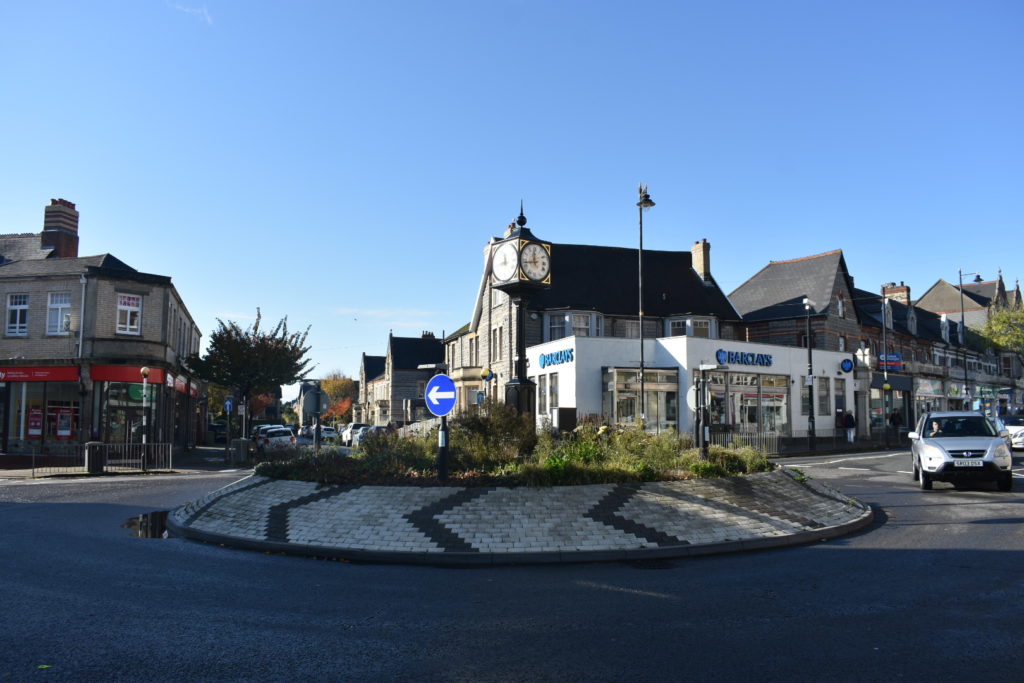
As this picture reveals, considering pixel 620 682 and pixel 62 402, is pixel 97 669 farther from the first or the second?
pixel 62 402

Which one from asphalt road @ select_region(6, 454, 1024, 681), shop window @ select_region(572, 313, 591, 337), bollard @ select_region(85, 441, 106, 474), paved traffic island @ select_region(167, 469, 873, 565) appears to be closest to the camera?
asphalt road @ select_region(6, 454, 1024, 681)

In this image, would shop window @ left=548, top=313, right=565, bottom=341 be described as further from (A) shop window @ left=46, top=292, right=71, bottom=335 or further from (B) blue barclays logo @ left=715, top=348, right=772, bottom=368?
(A) shop window @ left=46, top=292, right=71, bottom=335

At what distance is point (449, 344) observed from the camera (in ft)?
179

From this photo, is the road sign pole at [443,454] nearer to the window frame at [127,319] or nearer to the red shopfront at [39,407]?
the red shopfront at [39,407]

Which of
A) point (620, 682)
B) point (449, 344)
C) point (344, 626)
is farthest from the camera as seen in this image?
point (449, 344)

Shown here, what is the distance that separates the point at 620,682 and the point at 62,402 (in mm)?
31863

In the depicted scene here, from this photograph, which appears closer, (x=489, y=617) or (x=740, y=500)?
(x=489, y=617)

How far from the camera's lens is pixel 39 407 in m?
29.9

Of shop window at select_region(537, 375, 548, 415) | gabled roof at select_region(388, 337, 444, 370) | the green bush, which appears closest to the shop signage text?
shop window at select_region(537, 375, 548, 415)

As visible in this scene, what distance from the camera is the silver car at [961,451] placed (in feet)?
48.1

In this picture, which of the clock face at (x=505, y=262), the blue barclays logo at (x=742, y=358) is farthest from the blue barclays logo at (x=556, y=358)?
the clock face at (x=505, y=262)

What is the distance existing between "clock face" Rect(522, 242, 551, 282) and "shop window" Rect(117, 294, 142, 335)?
938 inches

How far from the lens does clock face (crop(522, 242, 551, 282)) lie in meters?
14.2

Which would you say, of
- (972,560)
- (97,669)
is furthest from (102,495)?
(972,560)
